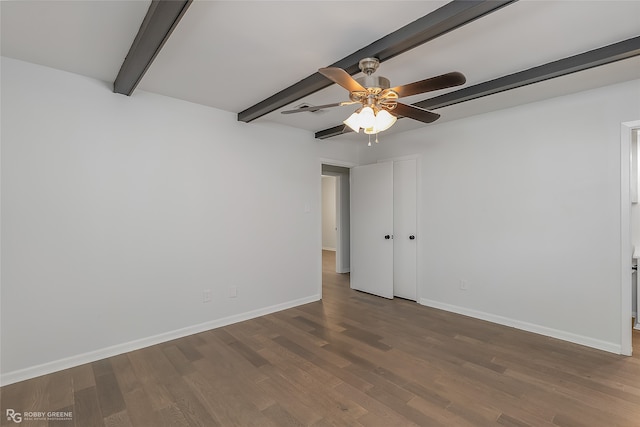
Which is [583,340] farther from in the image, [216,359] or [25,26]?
[25,26]

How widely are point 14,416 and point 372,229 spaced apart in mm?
4111

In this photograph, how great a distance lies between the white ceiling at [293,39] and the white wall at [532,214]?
46 cm

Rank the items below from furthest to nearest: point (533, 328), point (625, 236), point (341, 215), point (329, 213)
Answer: point (329, 213) → point (341, 215) → point (533, 328) → point (625, 236)

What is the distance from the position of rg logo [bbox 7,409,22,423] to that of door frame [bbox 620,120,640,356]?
470 cm

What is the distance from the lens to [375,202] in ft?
15.4

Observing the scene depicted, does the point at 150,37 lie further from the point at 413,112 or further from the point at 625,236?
the point at 625,236

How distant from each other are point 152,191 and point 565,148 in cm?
412

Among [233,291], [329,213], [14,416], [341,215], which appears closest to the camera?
[14,416]

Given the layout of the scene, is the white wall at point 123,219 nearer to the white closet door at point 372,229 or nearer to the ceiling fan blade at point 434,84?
the white closet door at point 372,229

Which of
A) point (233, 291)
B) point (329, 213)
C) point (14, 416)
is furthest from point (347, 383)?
point (329, 213)

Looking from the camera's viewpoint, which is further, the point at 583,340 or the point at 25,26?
the point at 583,340

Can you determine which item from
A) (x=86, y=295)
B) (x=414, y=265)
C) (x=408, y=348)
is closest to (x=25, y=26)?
(x=86, y=295)

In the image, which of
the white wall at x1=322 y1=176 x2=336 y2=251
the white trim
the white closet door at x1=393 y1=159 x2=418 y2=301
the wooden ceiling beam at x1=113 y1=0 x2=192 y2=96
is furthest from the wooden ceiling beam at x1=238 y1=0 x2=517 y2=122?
the white wall at x1=322 y1=176 x2=336 y2=251

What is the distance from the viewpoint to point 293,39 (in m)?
2.03
